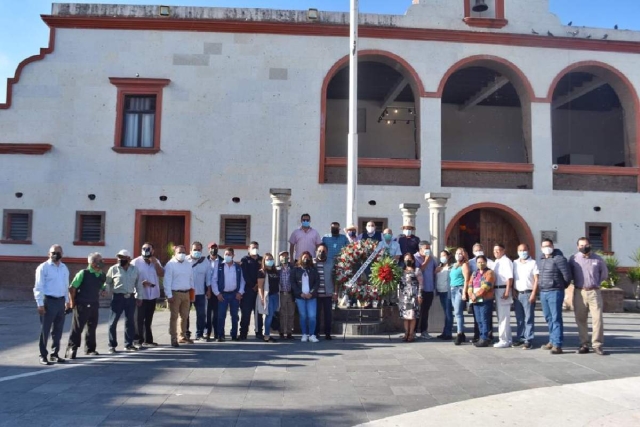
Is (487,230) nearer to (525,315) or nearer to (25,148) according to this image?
(525,315)

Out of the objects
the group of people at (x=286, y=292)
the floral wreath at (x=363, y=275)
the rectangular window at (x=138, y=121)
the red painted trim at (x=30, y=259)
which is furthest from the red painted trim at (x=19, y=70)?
the floral wreath at (x=363, y=275)

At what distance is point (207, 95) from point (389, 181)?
21.4ft

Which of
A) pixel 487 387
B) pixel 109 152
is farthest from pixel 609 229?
pixel 109 152

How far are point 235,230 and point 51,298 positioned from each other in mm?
9327

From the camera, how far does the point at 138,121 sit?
59.2 ft

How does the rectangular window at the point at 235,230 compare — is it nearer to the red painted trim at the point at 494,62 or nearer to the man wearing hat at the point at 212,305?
the man wearing hat at the point at 212,305

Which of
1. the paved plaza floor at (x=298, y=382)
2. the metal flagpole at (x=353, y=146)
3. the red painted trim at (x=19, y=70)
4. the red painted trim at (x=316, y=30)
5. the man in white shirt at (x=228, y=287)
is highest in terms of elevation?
the red painted trim at (x=316, y=30)

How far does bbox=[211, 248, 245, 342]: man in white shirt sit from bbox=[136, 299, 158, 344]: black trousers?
1187 millimetres

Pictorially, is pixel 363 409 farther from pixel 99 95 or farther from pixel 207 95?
pixel 99 95

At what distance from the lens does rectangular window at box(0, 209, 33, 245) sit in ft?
57.0

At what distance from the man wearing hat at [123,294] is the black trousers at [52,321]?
2.94ft

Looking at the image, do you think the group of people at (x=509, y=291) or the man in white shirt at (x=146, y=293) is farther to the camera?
the man in white shirt at (x=146, y=293)

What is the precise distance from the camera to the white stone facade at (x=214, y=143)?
17500 mm

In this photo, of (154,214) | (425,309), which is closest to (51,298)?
(425,309)
